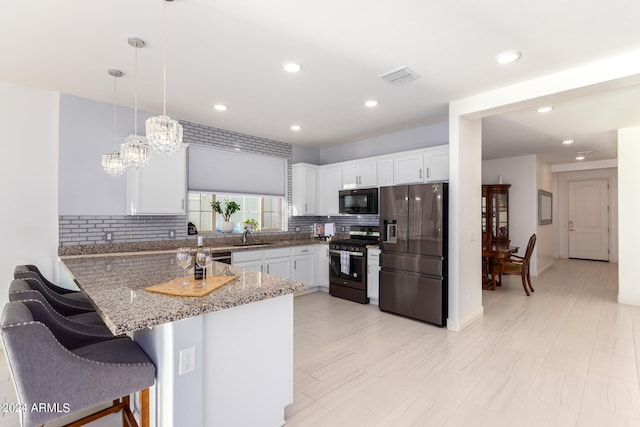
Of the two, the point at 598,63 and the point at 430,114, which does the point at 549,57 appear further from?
the point at 430,114

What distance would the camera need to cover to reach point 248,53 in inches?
105

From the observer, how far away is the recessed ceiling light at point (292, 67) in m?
2.86

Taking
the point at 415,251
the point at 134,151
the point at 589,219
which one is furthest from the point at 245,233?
the point at 589,219

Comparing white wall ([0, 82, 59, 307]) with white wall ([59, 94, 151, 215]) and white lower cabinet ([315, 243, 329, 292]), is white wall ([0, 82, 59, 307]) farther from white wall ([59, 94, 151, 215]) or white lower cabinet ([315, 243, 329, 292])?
white lower cabinet ([315, 243, 329, 292])

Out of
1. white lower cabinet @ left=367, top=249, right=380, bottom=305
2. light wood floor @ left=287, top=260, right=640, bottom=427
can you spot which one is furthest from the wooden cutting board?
white lower cabinet @ left=367, top=249, right=380, bottom=305

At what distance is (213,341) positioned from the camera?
177 cm

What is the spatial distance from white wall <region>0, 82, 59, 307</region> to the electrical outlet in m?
3.00

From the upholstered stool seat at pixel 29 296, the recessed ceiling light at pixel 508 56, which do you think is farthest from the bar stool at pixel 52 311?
the recessed ceiling light at pixel 508 56

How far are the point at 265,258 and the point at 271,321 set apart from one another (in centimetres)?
281

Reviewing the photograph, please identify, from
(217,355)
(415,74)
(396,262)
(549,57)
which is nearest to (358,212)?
(396,262)

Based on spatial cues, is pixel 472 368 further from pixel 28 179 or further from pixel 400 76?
pixel 28 179

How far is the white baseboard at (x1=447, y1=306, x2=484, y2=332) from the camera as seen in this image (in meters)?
3.76

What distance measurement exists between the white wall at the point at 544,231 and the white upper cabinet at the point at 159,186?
7.17 meters

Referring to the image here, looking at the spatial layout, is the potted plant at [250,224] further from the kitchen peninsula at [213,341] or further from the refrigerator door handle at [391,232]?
the kitchen peninsula at [213,341]
